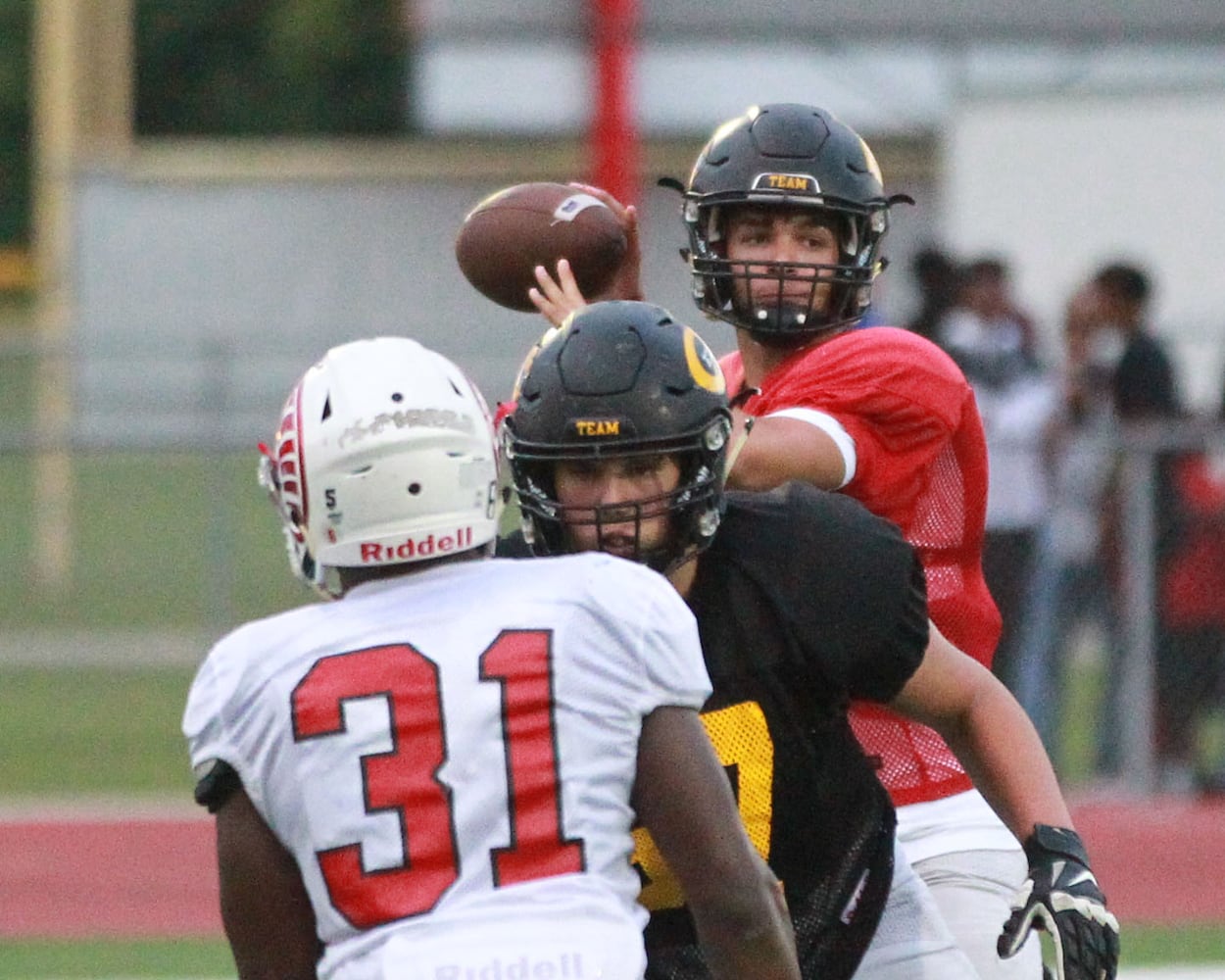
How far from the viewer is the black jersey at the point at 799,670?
3123 millimetres

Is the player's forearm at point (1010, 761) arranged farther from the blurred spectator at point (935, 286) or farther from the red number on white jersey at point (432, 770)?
the blurred spectator at point (935, 286)

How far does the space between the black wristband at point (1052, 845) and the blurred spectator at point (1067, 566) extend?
555cm

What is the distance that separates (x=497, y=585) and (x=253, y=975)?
555mm

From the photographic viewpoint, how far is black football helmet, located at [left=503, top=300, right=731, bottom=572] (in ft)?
10.2

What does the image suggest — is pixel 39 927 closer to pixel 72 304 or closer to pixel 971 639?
pixel 971 639

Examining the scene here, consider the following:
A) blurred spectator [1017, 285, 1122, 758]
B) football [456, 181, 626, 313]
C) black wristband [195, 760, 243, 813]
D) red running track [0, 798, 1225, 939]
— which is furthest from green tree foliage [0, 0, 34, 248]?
black wristband [195, 760, 243, 813]

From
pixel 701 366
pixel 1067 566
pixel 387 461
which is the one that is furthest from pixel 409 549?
pixel 1067 566

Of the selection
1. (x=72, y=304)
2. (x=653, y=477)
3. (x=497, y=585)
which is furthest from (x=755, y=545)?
(x=72, y=304)

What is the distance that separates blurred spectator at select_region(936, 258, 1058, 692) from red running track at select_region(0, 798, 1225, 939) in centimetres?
75

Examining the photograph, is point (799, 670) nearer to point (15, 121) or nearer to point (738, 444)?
point (738, 444)

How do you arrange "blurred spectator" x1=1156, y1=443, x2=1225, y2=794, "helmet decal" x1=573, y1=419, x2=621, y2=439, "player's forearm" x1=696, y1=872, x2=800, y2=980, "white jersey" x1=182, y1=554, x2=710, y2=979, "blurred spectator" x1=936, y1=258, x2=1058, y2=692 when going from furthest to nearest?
"blurred spectator" x1=1156, y1=443, x2=1225, y2=794 < "blurred spectator" x1=936, y1=258, x2=1058, y2=692 < "helmet decal" x1=573, y1=419, x2=621, y2=439 < "player's forearm" x1=696, y1=872, x2=800, y2=980 < "white jersey" x1=182, y1=554, x2=710, y2=979

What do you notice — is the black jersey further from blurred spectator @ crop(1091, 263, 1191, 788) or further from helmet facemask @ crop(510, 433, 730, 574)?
blurred spectator @ crop(1091, 263, 1191, 788)

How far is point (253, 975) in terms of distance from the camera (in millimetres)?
2855

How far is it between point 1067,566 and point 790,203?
214 inches
